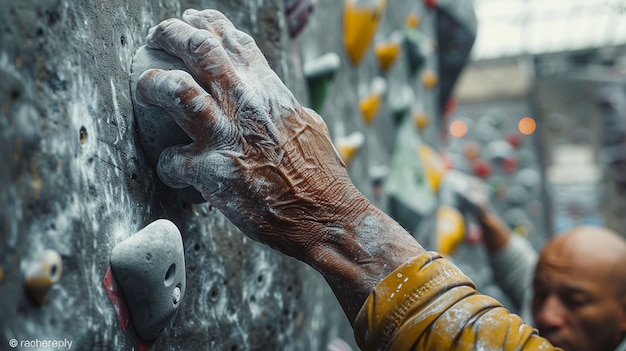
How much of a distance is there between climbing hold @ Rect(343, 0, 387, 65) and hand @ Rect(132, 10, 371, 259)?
131 cm

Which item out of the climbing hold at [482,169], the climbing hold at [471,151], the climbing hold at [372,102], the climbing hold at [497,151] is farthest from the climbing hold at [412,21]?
the climbing hold at [497,151]

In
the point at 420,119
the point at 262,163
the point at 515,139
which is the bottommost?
the point at 515,139

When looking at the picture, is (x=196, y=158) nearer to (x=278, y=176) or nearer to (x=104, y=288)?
(x=278, y=176)

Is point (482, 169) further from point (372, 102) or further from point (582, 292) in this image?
point (582, 292)

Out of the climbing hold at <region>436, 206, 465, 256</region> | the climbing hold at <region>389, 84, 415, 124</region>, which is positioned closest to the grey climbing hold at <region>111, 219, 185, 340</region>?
the climbing hold at <region>389, 84, 415, 124</region>

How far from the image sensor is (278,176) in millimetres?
Result: 1195

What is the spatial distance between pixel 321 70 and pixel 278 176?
840 millimetres

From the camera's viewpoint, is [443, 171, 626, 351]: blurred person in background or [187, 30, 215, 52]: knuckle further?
[443, 171, 626, 351]: blurred person in background

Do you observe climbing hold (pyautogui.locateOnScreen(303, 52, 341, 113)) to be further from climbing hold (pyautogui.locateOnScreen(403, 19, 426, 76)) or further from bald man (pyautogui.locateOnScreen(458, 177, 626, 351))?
climbing hold (pyautogui.locateOnScreen(403, 19, 426, 76))

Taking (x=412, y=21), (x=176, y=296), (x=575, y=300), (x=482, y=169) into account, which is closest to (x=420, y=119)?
(x=412, y=21)

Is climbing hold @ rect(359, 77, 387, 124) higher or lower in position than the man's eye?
higher

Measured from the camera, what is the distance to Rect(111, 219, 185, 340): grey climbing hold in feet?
3.61

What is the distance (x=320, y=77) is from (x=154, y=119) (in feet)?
2.70

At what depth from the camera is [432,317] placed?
1179 millimetres
